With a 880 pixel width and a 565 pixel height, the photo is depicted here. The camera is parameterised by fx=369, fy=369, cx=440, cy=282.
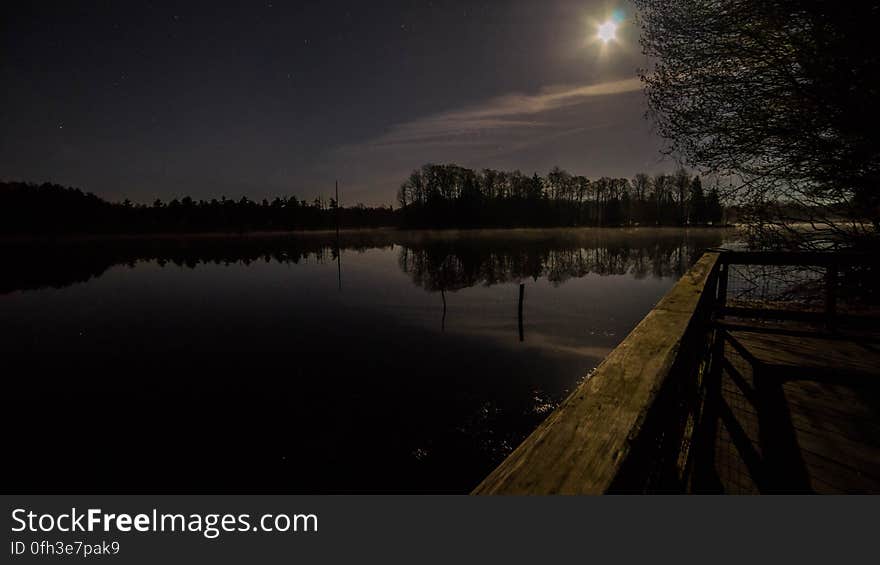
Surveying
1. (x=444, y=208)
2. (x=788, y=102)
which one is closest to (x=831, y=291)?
(x=788, y=102)

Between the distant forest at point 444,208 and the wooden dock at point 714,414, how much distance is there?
80.2m

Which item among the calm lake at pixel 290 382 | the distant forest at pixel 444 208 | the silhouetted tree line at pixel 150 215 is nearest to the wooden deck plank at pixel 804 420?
the calm lake at pixel 290 382

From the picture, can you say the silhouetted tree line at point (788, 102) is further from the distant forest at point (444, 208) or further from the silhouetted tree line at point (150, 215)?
the silhouetted tree line at point (150, 215)

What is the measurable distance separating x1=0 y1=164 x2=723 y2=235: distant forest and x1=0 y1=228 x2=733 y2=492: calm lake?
63712mm

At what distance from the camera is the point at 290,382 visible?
1148 cm

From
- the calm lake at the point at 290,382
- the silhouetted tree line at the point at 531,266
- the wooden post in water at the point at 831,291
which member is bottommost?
the calm lake at the point at 290,382

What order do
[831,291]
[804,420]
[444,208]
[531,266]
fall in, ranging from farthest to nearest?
1. [444,208]
2. [531,266]
3. [831,291]
4. [804,420]

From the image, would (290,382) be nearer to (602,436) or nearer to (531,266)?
(602,436)

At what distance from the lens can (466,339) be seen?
15.8 metres

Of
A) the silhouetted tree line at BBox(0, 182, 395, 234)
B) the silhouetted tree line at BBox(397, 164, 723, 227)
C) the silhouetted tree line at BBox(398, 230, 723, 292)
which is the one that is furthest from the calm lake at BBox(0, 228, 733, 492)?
the silhouetted tree line at BBox(0, 182, 395, 234)

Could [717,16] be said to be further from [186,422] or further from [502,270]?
[502,270]

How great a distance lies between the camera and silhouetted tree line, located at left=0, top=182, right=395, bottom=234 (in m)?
106

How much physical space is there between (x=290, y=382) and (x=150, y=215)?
6225 inches

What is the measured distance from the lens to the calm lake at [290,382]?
24.8 feet
